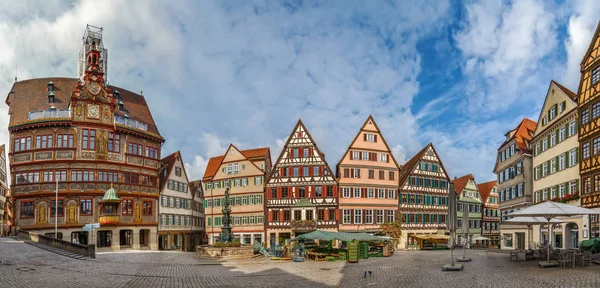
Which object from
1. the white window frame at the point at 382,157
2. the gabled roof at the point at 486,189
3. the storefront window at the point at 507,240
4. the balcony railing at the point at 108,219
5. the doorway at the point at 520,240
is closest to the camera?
the doorway at the point at 520,240

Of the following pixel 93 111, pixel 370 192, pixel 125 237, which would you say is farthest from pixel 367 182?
pixel 93 111

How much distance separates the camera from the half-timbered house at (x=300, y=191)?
180 ft

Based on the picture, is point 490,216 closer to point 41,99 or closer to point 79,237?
point 79,237

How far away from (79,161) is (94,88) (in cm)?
722

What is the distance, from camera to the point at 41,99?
51.3 m

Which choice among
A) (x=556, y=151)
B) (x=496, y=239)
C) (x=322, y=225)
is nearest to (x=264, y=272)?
(x=556, y=151)

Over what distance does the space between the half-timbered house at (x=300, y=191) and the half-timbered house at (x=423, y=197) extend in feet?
28.0

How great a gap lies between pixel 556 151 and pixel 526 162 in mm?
7901

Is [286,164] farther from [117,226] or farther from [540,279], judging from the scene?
[540,279]

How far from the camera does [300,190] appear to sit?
55562 millimetres

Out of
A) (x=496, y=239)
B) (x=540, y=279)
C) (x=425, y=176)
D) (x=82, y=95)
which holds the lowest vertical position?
(x=496, y=239)

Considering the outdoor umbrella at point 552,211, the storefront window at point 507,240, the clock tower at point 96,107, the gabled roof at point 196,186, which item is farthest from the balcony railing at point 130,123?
the outdoor umbrella at point 552,211

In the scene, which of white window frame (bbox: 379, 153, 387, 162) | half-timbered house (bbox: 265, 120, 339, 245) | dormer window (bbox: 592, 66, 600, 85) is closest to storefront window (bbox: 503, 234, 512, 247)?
white window frame (bbox: 379, 153, 387, 162)

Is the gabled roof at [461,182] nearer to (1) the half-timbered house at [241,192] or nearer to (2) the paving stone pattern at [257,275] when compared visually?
(1) the half-timbered house at [241,192]
